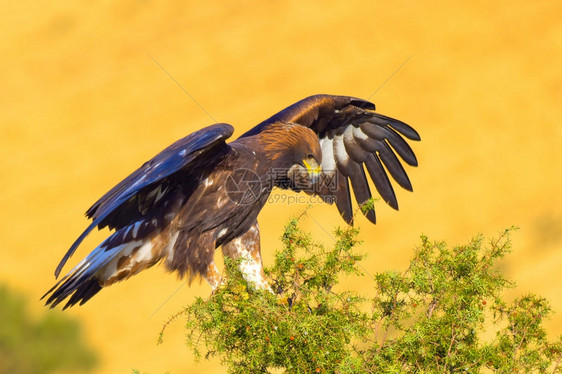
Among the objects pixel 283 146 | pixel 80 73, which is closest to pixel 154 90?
pixel 80 73

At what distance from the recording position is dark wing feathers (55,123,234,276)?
16.0 feet

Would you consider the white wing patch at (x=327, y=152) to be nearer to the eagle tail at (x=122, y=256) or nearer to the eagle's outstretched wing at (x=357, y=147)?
the eagle's outstretched wing at (x=357, y=147)

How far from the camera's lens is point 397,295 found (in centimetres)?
434

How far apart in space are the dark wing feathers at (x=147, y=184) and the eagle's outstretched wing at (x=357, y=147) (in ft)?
7.04

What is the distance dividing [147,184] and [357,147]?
10.5 feet

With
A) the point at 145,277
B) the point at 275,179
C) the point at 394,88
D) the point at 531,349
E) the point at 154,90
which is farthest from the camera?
the point at 154,90

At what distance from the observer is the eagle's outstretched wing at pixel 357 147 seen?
7.42 meters

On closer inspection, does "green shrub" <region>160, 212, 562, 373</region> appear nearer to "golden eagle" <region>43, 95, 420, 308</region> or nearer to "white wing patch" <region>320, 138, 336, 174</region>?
"golden eagle" <region>43, 95, 420, 308</region>

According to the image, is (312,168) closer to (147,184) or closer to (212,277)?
(212,277)

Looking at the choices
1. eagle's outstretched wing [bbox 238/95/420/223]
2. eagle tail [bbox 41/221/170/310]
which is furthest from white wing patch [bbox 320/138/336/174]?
eagle tail [bbox 41/221/170/310]

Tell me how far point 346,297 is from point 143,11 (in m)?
28.7

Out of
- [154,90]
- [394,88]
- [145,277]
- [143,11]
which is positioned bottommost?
[145,277]

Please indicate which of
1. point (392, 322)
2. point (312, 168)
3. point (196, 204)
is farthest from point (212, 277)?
point (392, 322)

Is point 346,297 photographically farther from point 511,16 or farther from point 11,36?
point 11,36
